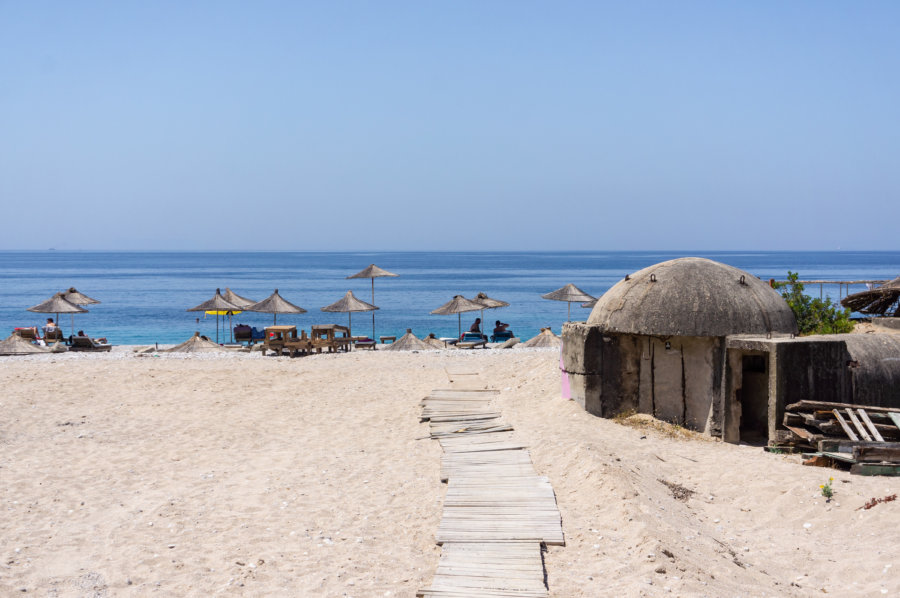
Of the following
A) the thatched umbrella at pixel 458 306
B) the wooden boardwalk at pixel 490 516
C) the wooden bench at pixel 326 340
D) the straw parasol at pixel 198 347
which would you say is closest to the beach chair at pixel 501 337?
the thatched umbrella at pixel 458 306

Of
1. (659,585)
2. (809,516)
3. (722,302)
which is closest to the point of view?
(659,585)

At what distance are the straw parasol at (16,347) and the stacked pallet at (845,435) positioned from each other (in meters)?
26.5

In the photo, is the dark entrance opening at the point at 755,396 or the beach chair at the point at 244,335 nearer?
the dark entrance opening at the point at 755,396

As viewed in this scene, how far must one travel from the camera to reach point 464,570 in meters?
7.66

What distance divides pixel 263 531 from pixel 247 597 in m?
1.96

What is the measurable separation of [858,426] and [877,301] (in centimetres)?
1143

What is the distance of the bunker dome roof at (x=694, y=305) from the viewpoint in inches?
543

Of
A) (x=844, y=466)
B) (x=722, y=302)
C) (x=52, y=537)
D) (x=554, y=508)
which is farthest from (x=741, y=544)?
(x=52, y=537)

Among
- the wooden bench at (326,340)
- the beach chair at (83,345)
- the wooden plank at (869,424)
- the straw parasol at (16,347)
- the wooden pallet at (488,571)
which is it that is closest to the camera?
the wooden pallet at (488,571)

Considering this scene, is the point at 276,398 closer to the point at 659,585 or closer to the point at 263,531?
the point at 263,531

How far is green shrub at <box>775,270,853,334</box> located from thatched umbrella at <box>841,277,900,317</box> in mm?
4454

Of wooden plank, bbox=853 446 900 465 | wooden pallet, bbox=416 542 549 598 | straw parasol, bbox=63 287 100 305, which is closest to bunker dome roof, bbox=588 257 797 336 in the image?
wooden plank, bbox=853 446 900 465

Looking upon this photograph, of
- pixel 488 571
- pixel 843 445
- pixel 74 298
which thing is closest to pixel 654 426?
pixel 843 445

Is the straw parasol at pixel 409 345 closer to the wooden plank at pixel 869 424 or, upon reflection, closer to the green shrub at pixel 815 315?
the green shrub at pixel 815 315
